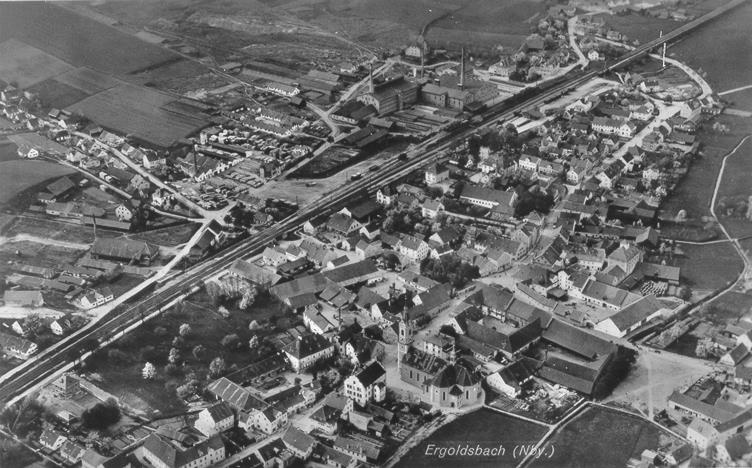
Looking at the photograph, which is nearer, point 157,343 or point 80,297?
point 157,343

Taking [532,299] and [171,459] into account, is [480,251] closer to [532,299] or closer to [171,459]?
[532,299]

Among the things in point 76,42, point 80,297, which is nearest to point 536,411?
point 80,297

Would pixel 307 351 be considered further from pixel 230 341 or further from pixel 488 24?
pixel 488 24

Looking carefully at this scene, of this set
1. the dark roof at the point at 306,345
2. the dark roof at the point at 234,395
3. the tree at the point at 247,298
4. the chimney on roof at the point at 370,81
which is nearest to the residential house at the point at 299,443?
the dark roof at the point at 234,395

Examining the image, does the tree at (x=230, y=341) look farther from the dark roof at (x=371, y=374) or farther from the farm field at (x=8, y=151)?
the farm field at (x=8, y=151)

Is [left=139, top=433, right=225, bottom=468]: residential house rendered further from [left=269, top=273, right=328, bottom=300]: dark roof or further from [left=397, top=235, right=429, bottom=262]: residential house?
[left=397, top=235, right=429, bottom=262]: residential house

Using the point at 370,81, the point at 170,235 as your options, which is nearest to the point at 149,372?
the point at 170,235
